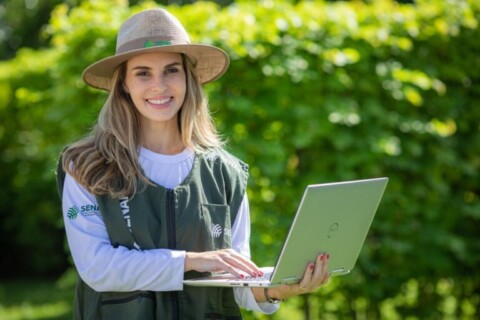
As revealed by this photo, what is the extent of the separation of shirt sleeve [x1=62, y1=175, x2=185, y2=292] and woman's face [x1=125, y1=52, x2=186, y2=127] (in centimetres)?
33

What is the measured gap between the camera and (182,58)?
3.11 meters

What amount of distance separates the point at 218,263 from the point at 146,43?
2.36ft

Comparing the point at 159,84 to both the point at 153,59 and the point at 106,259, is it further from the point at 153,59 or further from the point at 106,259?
the point at 106,259

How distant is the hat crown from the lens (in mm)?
2998

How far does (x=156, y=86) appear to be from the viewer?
2973 mm

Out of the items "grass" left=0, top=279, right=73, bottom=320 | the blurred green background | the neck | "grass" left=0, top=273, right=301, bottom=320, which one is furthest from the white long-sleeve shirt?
"grass" left=0, top=279, right=73, bottom=320

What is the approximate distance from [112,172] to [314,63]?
259 cm

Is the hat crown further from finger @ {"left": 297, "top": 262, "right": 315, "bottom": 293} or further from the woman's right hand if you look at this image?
finger @ {"left": 297, "top": 262, "right": 315, "bottom": 293}

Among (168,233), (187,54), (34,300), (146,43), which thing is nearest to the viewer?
(168,233)

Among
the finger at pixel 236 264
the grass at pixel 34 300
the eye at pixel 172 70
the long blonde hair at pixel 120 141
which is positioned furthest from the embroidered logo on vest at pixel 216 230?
the grass at pixel 34 300

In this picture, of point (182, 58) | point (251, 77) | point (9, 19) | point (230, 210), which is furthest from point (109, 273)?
point (9, 19)

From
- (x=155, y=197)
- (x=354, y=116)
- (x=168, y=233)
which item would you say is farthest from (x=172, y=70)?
(x=354, y=116)

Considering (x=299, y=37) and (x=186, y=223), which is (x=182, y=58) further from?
(x=299, y=37)

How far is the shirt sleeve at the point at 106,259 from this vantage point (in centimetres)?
279
